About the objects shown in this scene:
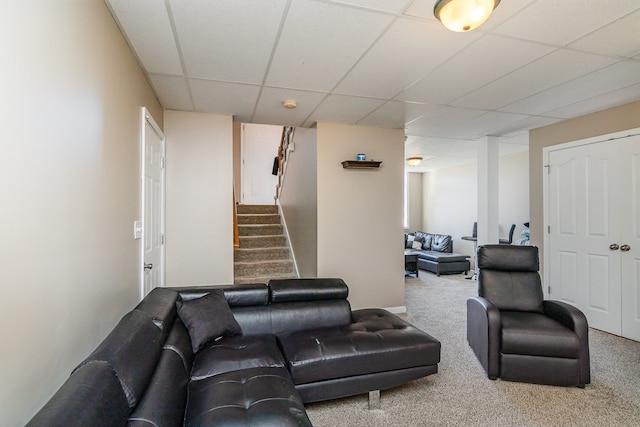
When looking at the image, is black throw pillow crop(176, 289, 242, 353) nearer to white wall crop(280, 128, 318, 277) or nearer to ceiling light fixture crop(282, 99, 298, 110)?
white wall crop(280, 128, 318, 277)

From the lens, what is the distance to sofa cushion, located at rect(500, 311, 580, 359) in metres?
2.33

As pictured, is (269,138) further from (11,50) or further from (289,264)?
(11,50)

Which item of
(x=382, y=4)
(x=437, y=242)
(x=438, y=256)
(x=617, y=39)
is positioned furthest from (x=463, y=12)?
(x=437, y=242)

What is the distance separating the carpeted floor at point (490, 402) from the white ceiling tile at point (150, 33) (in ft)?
8.76

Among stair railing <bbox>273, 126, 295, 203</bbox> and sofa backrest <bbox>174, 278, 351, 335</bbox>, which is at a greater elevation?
stair railing <bbox>273, 126, 295, 203</bbox>

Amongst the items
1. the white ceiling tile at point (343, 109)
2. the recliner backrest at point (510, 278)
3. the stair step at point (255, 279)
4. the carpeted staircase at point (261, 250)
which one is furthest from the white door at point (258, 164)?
the recliner backrest at point (510, 278)

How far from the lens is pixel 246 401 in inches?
57.0

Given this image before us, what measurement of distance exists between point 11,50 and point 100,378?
1079mm

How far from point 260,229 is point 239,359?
3.59m

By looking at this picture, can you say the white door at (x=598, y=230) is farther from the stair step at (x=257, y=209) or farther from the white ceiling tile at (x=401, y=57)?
the stair step at (x=257, y=209)

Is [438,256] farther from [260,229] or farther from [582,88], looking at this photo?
[582,88]

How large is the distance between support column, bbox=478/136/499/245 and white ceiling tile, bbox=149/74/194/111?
13.7ft

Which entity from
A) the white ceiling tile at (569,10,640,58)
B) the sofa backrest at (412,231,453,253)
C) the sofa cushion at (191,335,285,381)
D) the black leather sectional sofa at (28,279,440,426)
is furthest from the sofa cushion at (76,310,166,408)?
the sofa backrest at (412,231,453,253)

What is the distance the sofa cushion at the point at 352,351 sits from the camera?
6.40 feet
